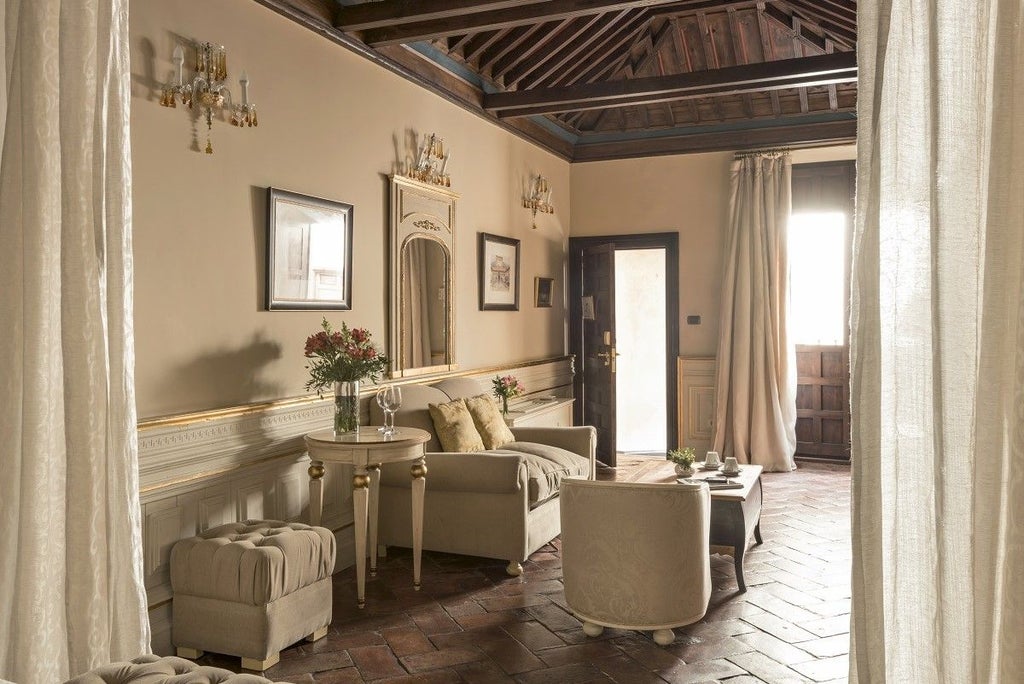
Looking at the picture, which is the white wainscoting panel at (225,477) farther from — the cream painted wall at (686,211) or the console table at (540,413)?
the cream painted wall at (686,211)

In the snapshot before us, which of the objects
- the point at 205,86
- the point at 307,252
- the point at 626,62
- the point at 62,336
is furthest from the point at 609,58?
the point at 62,336

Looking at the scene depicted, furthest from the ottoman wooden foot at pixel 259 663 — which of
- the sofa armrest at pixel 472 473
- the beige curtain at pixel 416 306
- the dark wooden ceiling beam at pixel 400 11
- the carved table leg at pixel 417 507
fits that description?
the dark wooden ceiling beam at pixel 400 11

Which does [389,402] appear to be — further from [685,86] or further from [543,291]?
[543,291]

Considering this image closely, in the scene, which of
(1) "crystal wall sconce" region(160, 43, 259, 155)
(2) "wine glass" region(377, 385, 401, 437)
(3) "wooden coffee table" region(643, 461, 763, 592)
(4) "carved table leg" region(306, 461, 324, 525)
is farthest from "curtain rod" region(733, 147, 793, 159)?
(4) "carved table leg" region(306, 461, 324, 525)

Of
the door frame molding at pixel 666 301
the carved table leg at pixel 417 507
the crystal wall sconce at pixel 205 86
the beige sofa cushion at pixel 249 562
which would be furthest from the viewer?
the door frame molding at pixel 666 301

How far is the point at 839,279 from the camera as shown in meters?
8.09

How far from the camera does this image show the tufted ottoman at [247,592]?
336 centimetres

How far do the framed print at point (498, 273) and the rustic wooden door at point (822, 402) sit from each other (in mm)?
3036

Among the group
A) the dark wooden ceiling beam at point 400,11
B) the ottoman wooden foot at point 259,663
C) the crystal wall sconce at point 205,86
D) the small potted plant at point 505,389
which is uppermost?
the dark wooden ceiling beam at point 400,11

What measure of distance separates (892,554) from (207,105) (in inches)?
139

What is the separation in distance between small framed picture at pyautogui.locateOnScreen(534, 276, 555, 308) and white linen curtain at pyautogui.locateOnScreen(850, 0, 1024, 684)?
21.2ft

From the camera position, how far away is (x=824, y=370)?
8125mm

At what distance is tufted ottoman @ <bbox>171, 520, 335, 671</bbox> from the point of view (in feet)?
11.0

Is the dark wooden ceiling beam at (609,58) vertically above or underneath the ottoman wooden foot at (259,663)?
above
